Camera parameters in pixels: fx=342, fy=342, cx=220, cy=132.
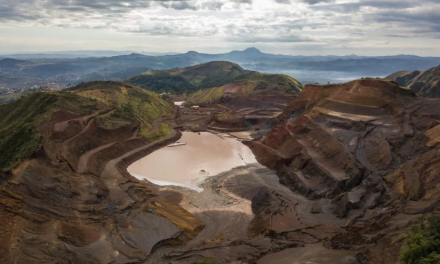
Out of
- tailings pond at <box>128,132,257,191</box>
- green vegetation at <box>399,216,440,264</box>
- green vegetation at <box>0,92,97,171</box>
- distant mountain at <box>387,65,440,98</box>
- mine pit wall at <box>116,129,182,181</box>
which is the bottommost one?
tailings pond at <box>128,132,257,191</box>

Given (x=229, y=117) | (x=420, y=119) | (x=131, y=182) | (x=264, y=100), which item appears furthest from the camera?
(x=264, y=100)

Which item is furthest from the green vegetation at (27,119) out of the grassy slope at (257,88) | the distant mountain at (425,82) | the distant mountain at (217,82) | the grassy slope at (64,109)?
the distant mountain at (425,82)

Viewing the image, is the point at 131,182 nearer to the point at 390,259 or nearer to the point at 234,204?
the point at 234,204

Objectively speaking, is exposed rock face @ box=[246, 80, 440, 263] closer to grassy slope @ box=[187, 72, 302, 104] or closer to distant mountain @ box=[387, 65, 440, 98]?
grassy slope @ box=[187, 72, 302, 104]

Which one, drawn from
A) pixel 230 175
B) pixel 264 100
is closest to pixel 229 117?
pixel 264 100

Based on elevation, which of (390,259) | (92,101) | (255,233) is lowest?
(255,233)

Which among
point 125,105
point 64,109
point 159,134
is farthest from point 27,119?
point 125,105

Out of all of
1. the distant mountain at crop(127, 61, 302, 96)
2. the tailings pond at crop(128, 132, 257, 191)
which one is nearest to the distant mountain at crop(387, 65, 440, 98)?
the distant mountain at crop(127, 61, 302, 96)
